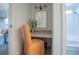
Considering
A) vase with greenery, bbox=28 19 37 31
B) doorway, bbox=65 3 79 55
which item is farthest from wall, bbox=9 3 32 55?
doorway, bbox=65 3 79 55

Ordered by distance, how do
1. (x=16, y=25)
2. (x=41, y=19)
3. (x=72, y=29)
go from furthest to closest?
1. (x=41, y=19)
2. (x=16, y=25)
3. (x=72, y=29)

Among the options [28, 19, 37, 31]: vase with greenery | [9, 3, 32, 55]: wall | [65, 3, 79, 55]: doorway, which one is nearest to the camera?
[65, 3, 79, 55]: doorway

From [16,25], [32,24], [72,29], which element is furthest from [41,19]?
[72,29]

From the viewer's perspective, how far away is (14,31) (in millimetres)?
2664

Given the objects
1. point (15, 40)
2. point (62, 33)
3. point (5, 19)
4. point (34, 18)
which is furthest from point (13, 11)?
point (62, 33)

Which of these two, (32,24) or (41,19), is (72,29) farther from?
(32,24)

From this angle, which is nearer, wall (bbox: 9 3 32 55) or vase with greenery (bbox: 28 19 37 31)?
wall (bbox: 9 3 32 55)

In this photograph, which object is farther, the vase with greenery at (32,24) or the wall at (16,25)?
the vase with greenery at (32,24)

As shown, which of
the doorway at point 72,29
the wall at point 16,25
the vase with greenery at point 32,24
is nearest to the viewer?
the doorway at point 72,29

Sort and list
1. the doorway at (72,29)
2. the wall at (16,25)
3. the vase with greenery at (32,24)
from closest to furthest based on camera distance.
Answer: the doorway at (72,29) → the wall at (16,25) → the vase with greenery at (32,24)

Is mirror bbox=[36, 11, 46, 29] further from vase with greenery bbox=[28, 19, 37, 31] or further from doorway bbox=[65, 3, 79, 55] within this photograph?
doorway bbox=[65, 3, 79, 55]

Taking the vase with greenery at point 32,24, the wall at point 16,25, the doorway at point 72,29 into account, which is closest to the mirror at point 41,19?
the vase with greenery at point 32,24

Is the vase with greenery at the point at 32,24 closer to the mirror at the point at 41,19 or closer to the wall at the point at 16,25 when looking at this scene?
the mirror at the point at 41,19
